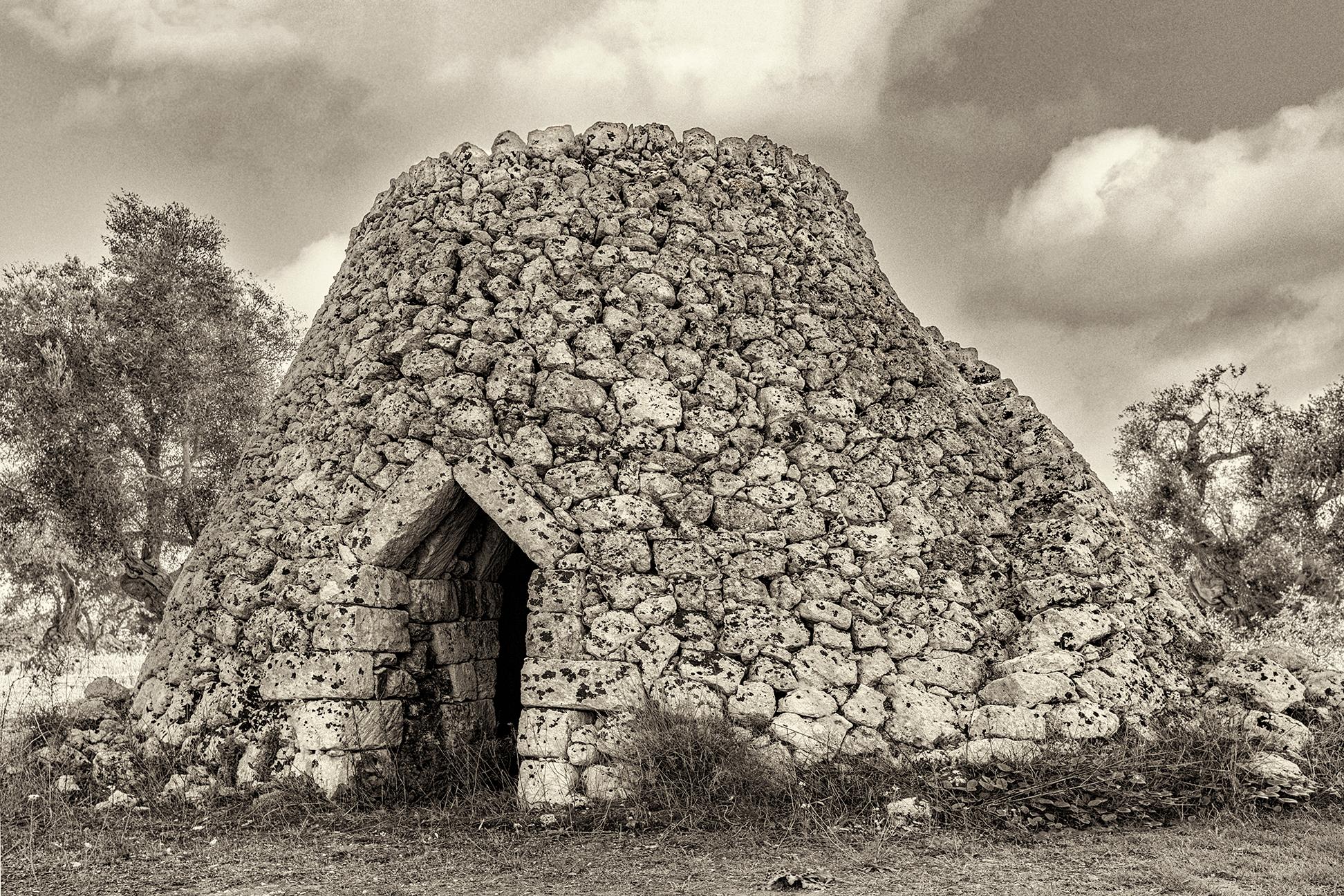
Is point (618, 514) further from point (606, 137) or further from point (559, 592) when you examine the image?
point (606, 137)

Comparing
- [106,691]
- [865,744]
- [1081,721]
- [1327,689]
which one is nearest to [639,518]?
[865,744]

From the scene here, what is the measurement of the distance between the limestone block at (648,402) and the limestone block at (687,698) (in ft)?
5.14

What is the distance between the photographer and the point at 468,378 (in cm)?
630

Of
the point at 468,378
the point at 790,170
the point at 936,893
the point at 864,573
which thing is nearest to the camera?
the point at 936,893

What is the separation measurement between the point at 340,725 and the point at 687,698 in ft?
6.73

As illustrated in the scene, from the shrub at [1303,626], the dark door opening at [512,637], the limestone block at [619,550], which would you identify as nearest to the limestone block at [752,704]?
the limestone block at [619,550]

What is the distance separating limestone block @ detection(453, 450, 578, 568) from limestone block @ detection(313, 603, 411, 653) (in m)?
0.93

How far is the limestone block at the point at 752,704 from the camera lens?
5.46 m

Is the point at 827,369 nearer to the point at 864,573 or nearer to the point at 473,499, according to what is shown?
the point at 864,573

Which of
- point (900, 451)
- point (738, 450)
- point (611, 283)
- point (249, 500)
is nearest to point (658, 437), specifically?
point (738, 450)

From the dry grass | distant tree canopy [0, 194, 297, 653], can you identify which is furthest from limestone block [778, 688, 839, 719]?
distant tree canopy [0, 194, 297, 653]

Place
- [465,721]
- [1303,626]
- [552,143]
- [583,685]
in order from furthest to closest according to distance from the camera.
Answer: [1303,626] → [552,143] → [465,721] → [583,685]

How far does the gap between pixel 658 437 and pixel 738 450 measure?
50 centimetres

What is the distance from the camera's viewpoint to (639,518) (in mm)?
5922
